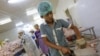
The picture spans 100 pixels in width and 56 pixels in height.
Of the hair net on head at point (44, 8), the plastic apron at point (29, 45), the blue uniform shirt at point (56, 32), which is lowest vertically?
the plastic apron at point (29, 45)

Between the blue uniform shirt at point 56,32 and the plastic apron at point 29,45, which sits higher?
the blue uniform shirt at point 56,32

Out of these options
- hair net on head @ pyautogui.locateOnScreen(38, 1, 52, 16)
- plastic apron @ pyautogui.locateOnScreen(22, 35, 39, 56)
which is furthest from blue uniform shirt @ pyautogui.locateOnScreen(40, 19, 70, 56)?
plastic apron @ pyautogui.locateOnScreen(22, 35, 39, 56)

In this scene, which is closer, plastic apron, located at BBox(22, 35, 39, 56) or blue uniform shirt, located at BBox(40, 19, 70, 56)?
blue uniform shirt, located at BBox(40, 19, 70, 56)

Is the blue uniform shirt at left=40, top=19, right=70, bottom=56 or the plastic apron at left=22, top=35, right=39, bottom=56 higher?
the blue uniform shirt at left=40, top=19, right=70, bottom=56

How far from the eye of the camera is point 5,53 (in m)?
5.80

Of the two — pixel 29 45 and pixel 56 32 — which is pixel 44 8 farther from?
pixel 29 45

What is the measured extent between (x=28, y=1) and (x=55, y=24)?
551cm

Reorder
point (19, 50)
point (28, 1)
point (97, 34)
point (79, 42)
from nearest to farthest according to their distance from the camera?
point (79, 42) < point (97, 34) < point (19, 50) < point (28, 1)

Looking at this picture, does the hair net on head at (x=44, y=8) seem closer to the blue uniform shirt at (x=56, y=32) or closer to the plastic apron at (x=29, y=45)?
the blue uniform shirt at (x=56, y=32)

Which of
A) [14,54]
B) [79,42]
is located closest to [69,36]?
[14,54]

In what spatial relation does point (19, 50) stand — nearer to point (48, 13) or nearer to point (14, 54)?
point (14, 54)

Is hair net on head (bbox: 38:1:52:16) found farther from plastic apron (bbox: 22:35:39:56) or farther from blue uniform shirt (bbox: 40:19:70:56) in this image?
plastic apron (bbox: 22:35:39:56)

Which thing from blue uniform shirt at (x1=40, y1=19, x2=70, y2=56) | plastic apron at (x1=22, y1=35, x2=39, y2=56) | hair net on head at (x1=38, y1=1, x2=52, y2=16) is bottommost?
plastic apron at (x1=22, y1=35, x2=39, y2=56)

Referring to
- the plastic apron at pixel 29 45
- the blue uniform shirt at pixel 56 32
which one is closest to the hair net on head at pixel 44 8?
the blue uniform shirt at pixel 56 32
